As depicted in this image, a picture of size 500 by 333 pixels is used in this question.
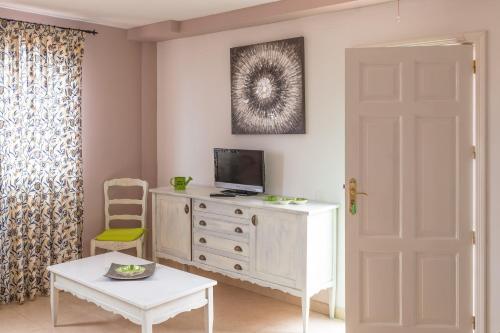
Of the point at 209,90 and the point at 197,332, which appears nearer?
the point at 197,332

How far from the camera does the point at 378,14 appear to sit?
3693 millimetres

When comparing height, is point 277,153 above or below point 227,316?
above

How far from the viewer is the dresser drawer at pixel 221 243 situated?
4.09 metres

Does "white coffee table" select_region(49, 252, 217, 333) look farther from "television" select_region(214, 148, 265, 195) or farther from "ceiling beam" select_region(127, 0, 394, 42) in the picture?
"ceiling beam" select_region(127, 0, 394, 42)

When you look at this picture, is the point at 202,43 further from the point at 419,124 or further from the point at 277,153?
the point at 419,124

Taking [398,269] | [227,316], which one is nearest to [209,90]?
[227,316]

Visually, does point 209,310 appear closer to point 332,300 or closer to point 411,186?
point 332,300

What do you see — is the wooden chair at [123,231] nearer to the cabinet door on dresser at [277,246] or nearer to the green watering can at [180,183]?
the green watering can at [180,183]

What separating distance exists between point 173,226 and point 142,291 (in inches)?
64.1

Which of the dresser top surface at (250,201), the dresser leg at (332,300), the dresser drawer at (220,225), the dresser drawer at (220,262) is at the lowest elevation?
the dresser leg at (332,300)

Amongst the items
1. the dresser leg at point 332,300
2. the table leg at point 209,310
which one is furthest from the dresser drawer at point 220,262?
the table leg at point 209,310

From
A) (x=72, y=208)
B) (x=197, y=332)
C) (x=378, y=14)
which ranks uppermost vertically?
(x=378, y=14)

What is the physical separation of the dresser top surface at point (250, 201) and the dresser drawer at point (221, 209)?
4 cm

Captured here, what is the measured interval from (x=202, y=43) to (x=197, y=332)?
9.07ft
